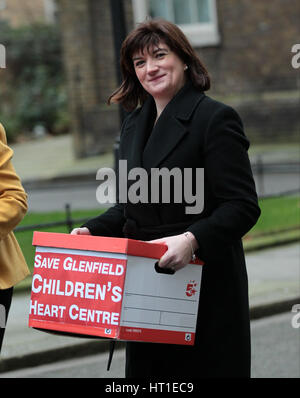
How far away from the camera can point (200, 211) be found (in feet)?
11.6

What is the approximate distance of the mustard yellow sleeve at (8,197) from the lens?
381cm

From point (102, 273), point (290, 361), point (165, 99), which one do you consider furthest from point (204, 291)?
point (290, 361)

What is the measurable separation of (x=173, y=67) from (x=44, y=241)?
0.85 meters

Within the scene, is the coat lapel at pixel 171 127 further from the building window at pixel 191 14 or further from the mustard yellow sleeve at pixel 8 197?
the building window at pixel 191 14

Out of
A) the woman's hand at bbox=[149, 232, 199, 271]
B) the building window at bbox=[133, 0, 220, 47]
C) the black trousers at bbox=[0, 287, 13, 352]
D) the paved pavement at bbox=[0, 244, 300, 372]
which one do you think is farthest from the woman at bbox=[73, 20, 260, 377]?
the building window at bbox=[133, 0, 220, 47]

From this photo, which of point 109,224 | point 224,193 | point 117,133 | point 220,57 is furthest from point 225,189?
point 117,133

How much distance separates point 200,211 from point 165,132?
1.14 feet

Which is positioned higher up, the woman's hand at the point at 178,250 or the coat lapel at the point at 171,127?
the coat lapel at the point at 171,127

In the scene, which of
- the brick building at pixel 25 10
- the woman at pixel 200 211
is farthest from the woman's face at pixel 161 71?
the brick building at pixel 25 10

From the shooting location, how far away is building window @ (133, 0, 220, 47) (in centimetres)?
2170

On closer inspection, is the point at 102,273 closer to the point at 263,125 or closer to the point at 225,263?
the point at 225,263

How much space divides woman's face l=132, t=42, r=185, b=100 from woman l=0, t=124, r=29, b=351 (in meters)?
0.70

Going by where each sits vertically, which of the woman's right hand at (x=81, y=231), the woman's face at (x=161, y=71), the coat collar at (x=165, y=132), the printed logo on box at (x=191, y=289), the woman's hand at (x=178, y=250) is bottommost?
the printed logo on box at (x=191, y=289)

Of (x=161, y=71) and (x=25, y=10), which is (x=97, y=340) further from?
(x=25, y=10)
